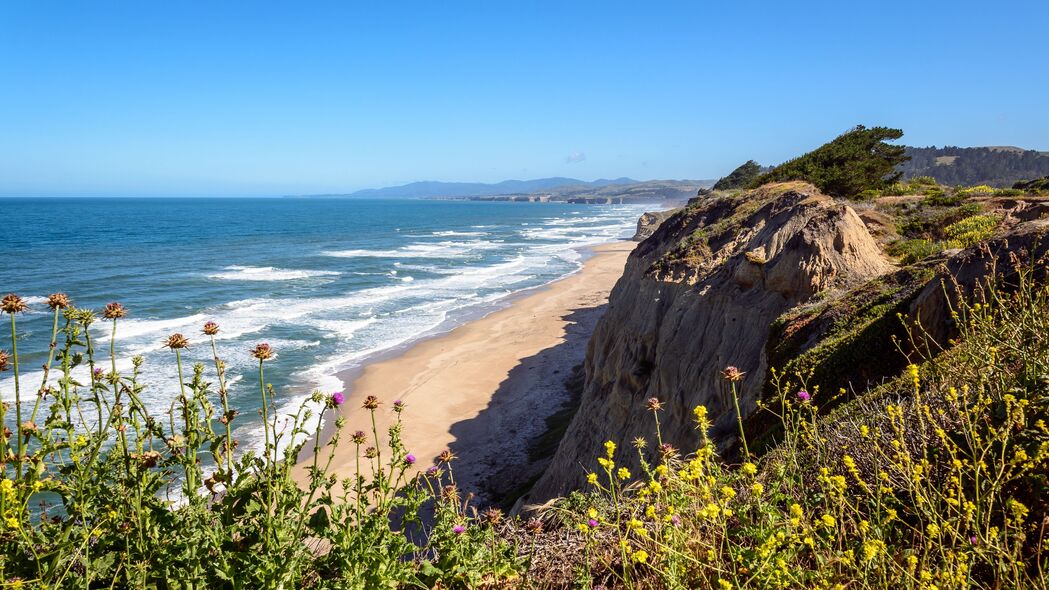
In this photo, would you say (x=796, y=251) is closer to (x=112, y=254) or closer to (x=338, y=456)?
(x=338, y=456)

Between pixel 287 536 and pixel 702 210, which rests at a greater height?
pixel 702 210

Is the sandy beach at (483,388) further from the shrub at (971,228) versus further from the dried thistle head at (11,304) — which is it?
the dried thistle head at (11,304)

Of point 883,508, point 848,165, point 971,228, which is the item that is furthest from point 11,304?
point 848,165

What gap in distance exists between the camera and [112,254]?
65.4 meters

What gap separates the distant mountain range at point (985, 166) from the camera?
9862 cm

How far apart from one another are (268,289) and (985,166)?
4525 inches

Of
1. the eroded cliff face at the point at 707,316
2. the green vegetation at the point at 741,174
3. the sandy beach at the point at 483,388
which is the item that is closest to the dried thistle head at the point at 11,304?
the eroded cliff face at the point at 707,316

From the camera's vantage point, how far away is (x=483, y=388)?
25.6 m

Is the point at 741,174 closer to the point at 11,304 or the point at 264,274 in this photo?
the point at 264,274

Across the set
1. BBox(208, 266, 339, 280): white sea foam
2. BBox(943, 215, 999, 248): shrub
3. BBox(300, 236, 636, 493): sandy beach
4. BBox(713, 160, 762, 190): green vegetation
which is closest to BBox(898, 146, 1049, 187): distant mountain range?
BBox(713, 160, 762, 190): green vegetation

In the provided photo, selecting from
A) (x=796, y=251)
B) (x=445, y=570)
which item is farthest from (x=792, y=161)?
(x=445, y=570)

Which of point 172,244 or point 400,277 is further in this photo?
point 172,244

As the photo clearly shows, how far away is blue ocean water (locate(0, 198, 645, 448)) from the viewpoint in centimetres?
2733

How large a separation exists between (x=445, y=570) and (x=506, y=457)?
16.2m
